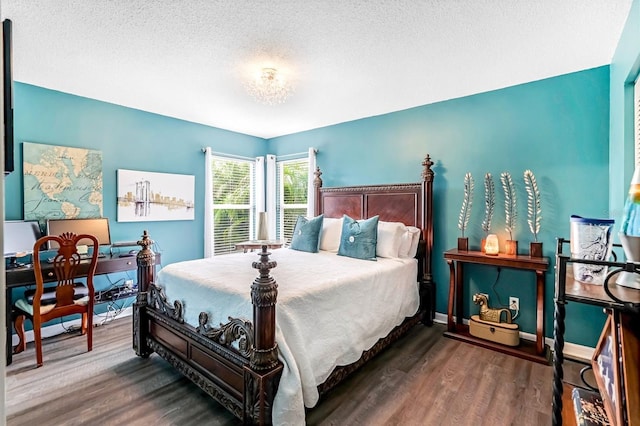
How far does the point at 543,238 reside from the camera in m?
3.00

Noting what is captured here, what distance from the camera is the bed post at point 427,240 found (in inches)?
138

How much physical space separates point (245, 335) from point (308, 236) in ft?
6.44

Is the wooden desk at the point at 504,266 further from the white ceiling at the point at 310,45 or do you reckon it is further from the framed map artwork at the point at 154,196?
the framed map artwork at the point at 154,196

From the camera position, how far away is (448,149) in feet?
11.8

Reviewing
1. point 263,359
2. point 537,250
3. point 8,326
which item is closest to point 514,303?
point 537,250

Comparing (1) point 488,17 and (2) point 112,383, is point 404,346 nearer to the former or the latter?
(2) point 112,383

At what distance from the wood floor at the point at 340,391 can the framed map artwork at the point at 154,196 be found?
1.66 meters

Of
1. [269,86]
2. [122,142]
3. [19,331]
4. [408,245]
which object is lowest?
[19,331]

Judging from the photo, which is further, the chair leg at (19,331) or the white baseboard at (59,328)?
the white baseboard at (59,328)

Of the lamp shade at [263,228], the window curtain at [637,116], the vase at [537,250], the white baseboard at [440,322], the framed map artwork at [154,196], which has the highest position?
the window curtain at [637,116]

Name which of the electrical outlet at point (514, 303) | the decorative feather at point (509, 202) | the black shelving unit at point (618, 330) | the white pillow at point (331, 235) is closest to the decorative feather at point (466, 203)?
the decorative feather at point (509, 202)

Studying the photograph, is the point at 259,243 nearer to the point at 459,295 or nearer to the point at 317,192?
the point at 459,295

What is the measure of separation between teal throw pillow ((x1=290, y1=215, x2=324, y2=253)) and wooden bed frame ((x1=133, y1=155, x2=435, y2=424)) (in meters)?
0.91

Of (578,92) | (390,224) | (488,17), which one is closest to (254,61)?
(488,17)
